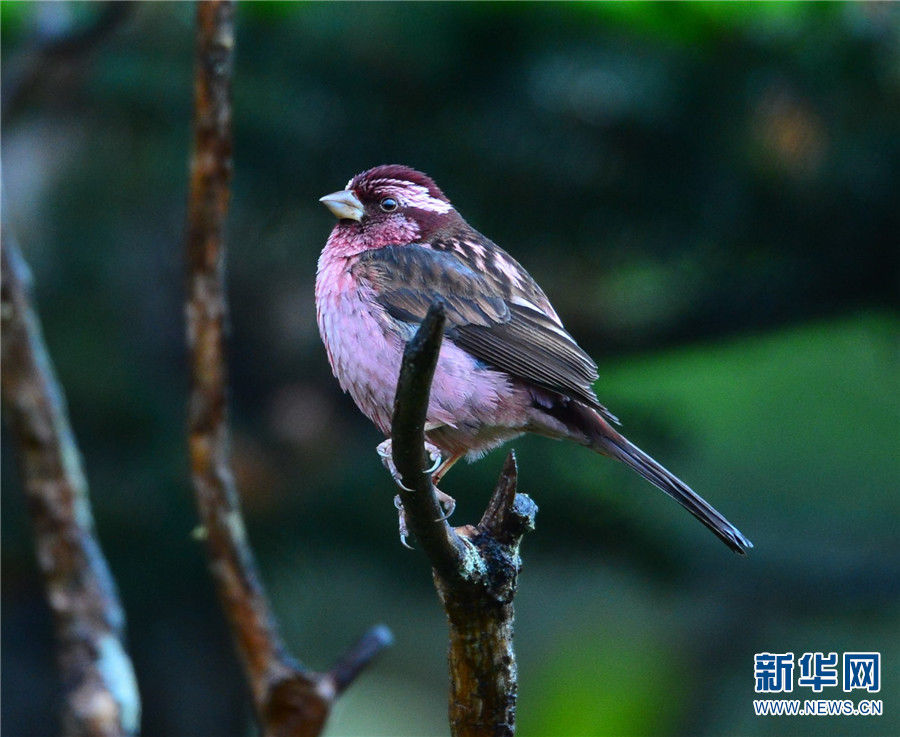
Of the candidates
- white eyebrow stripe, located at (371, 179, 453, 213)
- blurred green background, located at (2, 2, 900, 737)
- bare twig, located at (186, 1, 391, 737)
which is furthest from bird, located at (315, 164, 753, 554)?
blurred green background, located at (2, 2, 900, 737)

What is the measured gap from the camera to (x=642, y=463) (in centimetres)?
325

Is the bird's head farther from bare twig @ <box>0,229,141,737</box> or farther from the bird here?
bare twig @ <box>0,229,141,737</box>

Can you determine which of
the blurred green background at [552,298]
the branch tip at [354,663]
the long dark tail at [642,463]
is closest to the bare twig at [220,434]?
the branch tip at [354,663]

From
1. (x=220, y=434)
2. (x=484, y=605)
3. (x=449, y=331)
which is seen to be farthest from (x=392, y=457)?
Answer: (x=220, y=434)

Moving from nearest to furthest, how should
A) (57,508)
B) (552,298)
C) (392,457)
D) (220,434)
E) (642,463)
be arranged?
(392,457)
(642,463)
(220,434)
(57,508)
(552,298)

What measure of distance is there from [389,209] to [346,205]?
0.14m

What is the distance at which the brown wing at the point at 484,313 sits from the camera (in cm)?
320

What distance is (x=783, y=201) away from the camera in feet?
20.1

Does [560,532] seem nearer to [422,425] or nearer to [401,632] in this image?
[401,632]

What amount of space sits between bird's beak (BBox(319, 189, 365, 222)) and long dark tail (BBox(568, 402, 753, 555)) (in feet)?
2.60

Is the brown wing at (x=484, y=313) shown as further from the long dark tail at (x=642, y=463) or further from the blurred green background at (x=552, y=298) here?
the blurred green background at (x=552, y=298)

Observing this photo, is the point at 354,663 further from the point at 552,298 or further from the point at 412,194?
the point at 552,298

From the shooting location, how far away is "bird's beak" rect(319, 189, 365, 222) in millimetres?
3252

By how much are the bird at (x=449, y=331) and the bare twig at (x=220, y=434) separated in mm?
485
